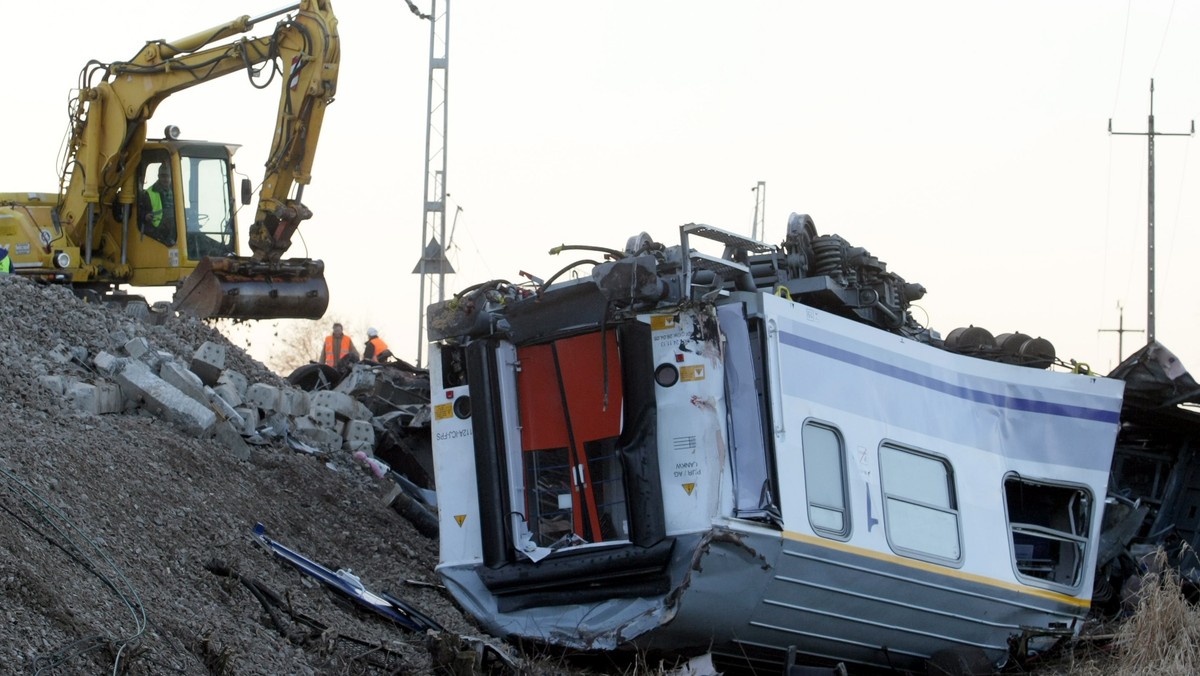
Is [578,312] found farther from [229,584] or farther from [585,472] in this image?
[229,584]

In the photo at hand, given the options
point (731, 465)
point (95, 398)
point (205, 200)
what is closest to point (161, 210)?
point (205, 200)

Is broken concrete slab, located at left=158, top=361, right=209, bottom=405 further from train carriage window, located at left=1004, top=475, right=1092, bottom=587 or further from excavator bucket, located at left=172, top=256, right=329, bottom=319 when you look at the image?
train carriage window, located at left=1004, top=475, right=1092, bottom=587

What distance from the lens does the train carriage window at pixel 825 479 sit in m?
9.02

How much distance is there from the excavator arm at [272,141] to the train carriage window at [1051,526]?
974cm

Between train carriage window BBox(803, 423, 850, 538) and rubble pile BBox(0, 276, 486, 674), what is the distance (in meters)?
2.28

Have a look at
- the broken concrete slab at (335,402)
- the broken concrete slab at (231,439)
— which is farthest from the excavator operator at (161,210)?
the broken concrete slab at (231,439)

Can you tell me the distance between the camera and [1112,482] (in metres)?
13.4

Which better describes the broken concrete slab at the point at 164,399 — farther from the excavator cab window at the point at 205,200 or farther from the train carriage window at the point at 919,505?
the excavator cab window at the point at 205,200

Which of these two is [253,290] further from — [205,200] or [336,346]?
[336,346]

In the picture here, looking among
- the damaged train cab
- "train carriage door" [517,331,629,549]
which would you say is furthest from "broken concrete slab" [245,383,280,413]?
"train carriage door" [517,331,629,549]

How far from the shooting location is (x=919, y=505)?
9812 millimetres

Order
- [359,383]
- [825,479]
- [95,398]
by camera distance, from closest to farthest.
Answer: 1. [825,479]
2. [95,398]
3. [359,383]

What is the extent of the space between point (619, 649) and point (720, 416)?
1535 mm

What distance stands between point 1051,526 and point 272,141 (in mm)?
11277
